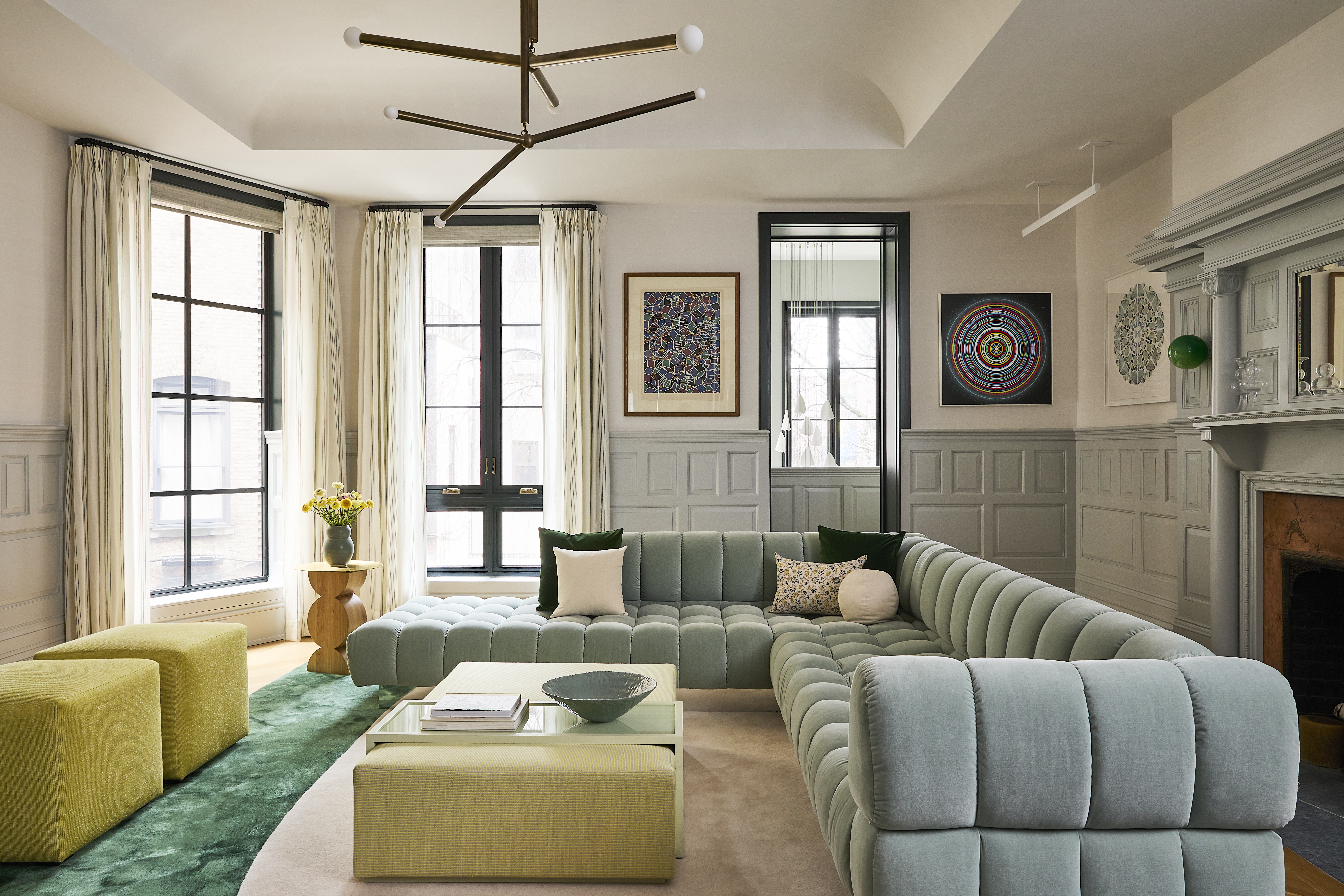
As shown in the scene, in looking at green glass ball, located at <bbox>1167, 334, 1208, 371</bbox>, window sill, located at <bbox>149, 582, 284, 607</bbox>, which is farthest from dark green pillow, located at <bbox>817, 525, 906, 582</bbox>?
window sill, located at <bbox>149, 582, 284, 607</bbox>

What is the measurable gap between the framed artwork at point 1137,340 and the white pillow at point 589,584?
11.1 feet

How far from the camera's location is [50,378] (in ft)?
14.1

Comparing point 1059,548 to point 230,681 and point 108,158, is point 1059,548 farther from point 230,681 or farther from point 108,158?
point 108,158

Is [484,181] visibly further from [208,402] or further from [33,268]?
[208,402]

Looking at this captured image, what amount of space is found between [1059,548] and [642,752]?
451cm

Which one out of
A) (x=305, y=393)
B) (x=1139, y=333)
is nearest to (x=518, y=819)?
(x=305, y=393)

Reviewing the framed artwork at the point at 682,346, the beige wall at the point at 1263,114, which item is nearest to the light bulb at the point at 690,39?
the beige wall at the point at 1263,114

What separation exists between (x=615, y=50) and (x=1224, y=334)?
322 cm

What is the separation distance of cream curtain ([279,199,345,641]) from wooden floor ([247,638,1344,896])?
211 mm

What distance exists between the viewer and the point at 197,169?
4.89m

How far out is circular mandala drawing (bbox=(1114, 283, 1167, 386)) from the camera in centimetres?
486

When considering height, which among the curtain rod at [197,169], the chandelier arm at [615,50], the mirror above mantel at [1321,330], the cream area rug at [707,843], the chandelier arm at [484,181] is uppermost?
the curtain rod at [197,169]

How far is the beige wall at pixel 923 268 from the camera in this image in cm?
577

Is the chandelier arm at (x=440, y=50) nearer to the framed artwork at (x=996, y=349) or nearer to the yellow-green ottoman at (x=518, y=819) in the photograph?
the yellow-green ottoman at (x=518, y=819)
